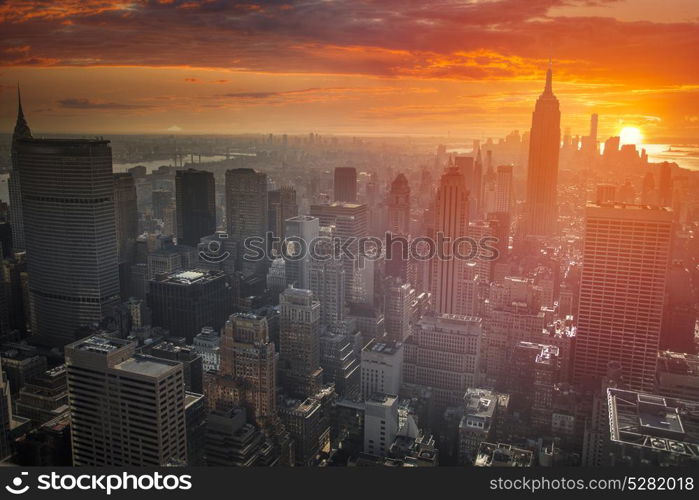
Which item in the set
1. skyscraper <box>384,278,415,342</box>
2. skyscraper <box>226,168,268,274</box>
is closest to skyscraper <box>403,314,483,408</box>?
skyscraper <box>384,278,415,342</box>

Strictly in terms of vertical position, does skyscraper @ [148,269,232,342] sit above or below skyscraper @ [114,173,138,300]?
below

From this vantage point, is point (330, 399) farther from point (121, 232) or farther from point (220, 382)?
point (121, 232)

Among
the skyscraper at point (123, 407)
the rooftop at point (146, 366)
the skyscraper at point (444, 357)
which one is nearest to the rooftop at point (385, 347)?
the skyscraper at point (444, 357)

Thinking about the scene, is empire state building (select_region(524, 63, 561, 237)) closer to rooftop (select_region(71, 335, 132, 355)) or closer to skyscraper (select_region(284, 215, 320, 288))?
skyscraper (select_region(284, 215, 320, 288))

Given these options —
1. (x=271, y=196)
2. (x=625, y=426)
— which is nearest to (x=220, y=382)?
(x=625, y=426)

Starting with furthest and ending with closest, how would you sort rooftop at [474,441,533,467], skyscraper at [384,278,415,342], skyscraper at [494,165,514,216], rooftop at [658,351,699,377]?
skyscraper at [384,278,415,342], skyscraper at [494,165,514,216], rooftop at [658,351,699,377], rooftop at [474,441,533,467]

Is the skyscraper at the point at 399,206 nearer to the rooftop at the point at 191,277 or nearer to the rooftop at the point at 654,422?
the rooftop at the point at 191,277

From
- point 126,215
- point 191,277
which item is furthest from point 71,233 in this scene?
point 191,277
